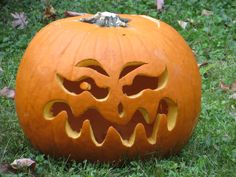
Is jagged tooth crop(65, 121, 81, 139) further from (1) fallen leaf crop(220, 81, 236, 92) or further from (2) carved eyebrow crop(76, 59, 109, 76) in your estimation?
(1) fallen leaf crop(220, 81, 236, 92)

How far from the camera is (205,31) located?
19.0 feet

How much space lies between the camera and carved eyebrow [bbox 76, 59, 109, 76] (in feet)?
9.80

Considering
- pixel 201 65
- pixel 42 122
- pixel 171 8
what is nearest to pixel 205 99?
pixel 201 65

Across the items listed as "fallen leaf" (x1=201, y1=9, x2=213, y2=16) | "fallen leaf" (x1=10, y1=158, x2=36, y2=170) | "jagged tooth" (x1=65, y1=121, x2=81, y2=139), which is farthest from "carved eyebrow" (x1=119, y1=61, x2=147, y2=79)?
"fallen leaf" (x1=201, y1=9, x2=213, y2=16)

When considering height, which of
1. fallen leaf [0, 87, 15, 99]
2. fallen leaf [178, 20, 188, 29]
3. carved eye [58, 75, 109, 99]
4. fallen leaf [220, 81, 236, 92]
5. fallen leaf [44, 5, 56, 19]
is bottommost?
fallen leaf [220, 81, 236, 92]

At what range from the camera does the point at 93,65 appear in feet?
10.0

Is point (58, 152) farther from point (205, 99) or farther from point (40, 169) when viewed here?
point (205, 99)

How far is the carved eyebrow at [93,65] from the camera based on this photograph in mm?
2988

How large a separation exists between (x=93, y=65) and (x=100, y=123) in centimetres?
29

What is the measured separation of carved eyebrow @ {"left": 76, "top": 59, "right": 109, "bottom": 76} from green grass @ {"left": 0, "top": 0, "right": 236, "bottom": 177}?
0.47 meters

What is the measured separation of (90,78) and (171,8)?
345 cm

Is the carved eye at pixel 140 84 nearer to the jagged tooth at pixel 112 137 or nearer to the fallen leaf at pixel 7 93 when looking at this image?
the jagged tooth at pixel 112 137

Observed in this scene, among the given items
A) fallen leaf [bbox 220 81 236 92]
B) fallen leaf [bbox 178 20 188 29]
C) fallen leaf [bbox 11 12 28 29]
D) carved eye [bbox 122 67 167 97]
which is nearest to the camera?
carved eye [bbox 122 67 167 97]

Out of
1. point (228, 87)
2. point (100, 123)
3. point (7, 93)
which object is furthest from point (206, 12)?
point (100, 123)
